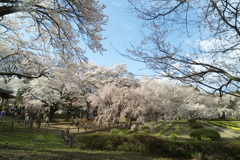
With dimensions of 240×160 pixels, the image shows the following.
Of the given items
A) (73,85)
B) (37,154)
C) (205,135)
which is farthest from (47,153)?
(73,85)

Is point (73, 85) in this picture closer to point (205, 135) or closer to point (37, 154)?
point (205, 135)

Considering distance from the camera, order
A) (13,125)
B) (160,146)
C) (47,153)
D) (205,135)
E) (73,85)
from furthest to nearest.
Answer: (73,85) < (13,125) < (205,135) < (160,146) < (47,153)

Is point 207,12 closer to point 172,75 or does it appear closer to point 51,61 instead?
point 172,75

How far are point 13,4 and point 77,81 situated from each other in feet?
68.5

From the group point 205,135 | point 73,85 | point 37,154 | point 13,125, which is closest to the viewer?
point 37,154

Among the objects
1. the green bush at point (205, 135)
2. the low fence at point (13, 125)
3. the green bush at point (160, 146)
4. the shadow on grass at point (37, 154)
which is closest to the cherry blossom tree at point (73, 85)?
the low fence at point (13, 125)

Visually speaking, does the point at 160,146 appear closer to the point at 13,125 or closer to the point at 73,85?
the point at 13,125

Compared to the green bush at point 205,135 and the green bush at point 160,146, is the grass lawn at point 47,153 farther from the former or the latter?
the green bush at point 205,135

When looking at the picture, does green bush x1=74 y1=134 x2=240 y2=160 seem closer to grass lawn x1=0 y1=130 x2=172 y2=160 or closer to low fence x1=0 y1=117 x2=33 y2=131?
grass lawn x1=0 y1=130 x2=172 y2=160

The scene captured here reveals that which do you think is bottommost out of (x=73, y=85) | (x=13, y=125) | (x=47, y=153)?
(x=47, y=153)

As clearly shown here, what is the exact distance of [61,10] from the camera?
19.7ft

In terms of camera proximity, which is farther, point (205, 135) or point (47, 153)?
point (205, 135)

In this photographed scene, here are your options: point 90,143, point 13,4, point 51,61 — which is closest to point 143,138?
point 90,143

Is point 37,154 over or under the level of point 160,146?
over
